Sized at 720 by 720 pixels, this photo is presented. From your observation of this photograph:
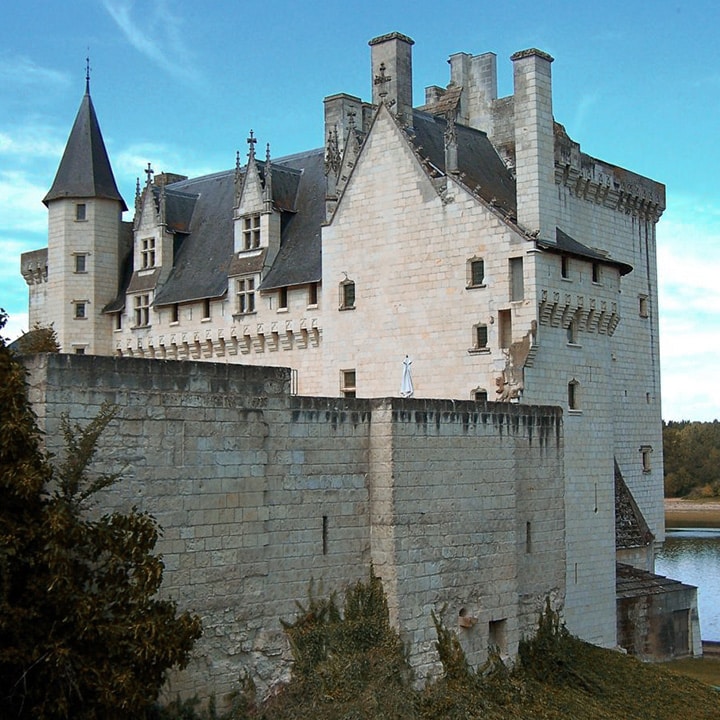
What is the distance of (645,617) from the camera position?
1374 inches

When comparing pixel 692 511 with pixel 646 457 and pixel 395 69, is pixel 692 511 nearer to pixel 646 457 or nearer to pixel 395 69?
pixel 646 457

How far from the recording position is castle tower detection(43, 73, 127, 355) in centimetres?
4403

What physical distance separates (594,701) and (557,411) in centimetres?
618

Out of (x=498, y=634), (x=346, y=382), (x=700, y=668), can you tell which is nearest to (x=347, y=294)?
(x=346, y=382)

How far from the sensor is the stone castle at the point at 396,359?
18969 mm

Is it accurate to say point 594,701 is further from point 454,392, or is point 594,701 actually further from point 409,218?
point 409,218

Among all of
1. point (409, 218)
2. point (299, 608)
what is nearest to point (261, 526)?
point (299, 608)

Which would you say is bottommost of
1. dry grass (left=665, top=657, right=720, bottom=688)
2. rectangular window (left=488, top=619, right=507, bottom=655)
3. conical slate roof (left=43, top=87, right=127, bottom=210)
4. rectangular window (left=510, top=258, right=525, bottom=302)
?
dry grass (left=665, top=657, right=720, bottom=688)

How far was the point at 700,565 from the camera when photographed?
6131cm

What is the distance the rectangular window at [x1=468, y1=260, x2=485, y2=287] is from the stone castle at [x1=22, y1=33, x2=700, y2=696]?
51mm

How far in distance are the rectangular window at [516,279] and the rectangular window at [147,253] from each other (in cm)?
1675

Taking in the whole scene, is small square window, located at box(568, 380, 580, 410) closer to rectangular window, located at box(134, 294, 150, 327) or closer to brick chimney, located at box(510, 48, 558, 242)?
brick chimney, located at box(510, 48, 558, 242)

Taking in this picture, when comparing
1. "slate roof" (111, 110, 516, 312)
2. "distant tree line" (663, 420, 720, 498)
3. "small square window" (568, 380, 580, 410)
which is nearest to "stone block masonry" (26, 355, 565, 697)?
"small square window" (568, 380, 580, 410)

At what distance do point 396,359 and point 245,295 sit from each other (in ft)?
27.0
